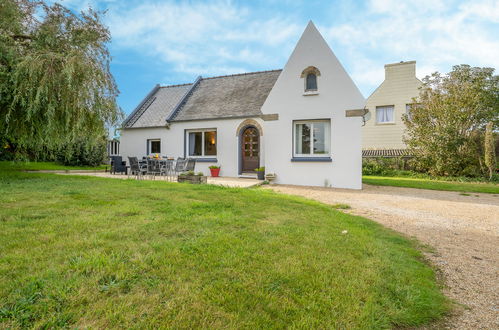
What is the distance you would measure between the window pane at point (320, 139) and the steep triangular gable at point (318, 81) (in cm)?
90

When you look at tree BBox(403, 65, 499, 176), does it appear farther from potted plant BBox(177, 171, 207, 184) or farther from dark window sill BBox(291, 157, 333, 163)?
potted plant BBox(177, 171, 207, 184)

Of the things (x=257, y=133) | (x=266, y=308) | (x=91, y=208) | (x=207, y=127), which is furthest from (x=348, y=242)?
(x=207, y=127)

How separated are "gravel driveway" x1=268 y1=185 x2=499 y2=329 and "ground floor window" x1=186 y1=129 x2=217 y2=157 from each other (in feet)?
29.0

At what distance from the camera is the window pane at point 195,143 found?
50.9ft

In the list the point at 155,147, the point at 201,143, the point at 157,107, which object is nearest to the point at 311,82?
the point at 201,143

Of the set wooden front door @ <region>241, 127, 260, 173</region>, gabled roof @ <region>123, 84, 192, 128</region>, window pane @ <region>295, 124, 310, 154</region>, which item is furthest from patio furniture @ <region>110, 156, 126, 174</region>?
window pane @ <region>295, 124, 310, 154</region>

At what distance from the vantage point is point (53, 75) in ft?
24.0

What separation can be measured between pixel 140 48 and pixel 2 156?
10.6m

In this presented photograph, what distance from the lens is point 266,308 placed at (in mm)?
1914

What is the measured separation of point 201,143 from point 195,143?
43 centimetres

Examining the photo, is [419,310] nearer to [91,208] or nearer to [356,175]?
[91,208]

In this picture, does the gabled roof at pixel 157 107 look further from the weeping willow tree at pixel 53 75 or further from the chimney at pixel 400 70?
the chimney at pixel 400 70

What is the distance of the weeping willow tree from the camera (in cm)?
727

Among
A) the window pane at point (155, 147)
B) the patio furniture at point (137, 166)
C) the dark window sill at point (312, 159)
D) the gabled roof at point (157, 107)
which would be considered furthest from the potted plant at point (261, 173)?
the window pane at point (155, 147)
